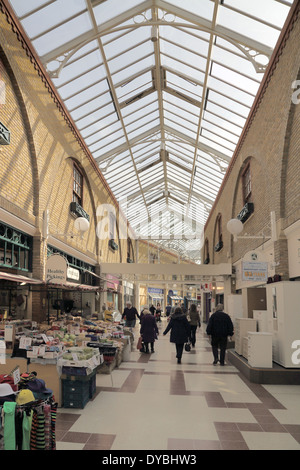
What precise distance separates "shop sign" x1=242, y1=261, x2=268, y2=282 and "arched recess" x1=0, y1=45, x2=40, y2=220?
570 cm

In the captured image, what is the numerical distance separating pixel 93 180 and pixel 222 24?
9.09 metres

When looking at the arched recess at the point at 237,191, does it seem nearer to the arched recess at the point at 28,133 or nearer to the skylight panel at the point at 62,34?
the skylight panel at the point at 62,34

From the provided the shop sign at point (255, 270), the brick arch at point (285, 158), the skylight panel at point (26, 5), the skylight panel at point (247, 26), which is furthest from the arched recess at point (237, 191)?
the skylight panel at point (26, 5)

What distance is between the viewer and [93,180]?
1728cm

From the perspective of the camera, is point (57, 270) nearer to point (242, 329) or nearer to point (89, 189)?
point (242, 329)

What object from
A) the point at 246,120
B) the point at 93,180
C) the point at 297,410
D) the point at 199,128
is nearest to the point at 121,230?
the point at 93,180

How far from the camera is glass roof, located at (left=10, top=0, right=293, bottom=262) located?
9.49m

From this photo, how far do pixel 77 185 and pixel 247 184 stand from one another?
263 inches

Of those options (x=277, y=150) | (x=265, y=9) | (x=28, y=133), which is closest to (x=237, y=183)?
(x=277, y=150)

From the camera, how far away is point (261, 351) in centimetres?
806

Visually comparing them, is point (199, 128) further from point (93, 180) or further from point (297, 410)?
point (297, 410)

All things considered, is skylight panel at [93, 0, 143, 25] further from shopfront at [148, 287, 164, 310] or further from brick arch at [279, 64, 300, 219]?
Result: shopfront at [148, 287, 164, 310]

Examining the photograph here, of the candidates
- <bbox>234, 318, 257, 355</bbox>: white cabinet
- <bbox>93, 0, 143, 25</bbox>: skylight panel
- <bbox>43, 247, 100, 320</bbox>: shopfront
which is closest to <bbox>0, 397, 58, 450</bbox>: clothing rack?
<bbox>43, 247, 100, 320</bbox>: shopfront

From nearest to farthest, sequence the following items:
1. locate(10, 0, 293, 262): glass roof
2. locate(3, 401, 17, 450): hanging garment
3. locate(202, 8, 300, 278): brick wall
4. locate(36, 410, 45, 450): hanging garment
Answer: locate(3, 401, 17, 450): hanging garment < locate(36, 410, 45, 450): hanging garment < locate(202, 8, 300, 278): brick wall < locate(10, 0, 293, 262): glass roof
